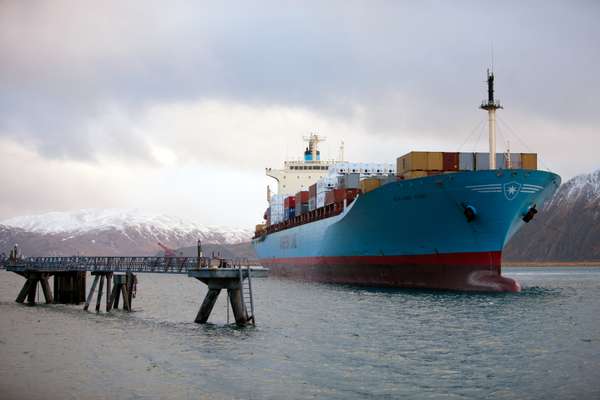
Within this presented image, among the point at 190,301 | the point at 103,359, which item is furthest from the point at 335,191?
the point at 103,359

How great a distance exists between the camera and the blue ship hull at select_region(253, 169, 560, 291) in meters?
41.4

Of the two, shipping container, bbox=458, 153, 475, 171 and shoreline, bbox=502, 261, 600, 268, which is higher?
shipping container, bbox=458, 153, 475, 171

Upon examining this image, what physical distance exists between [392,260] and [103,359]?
27.5 meters

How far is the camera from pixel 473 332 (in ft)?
90.8

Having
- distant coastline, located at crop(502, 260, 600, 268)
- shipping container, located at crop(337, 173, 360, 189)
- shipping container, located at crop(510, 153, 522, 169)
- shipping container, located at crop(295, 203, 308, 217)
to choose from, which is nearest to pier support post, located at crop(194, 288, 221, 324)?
shipping container, located at crop(337, 173, 360, 189)

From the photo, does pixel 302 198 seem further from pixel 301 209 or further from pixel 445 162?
pixel 445 162

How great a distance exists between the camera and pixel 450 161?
48.8 metres

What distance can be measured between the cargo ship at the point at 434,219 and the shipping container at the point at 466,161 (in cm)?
7

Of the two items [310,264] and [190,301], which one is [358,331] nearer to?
Result: [190,301]

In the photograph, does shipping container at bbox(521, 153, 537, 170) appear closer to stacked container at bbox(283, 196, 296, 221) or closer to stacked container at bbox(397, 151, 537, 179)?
stacked container at bbox(397, 151, 537, 179)

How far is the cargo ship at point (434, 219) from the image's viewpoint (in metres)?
41.5

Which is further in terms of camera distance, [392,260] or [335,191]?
[335,191]

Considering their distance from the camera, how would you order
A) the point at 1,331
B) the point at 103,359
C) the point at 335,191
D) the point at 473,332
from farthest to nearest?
the point at 335,191 → the point at 1,331 → the point at 473,332 → the point at 103,359

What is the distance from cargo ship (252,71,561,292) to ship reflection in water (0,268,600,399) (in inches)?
185
